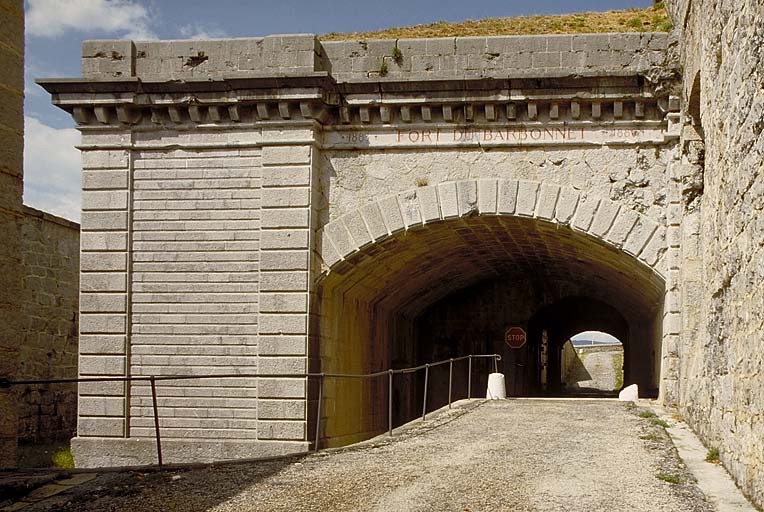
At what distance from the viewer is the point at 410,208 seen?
13.1m

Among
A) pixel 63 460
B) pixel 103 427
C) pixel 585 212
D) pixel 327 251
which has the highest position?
pixel 585 212

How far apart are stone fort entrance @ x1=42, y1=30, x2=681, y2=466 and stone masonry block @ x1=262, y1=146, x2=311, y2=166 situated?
31mm

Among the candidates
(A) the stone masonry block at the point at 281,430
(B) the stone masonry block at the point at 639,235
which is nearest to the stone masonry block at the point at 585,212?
(B) the stone masonry block at the point at 639,235

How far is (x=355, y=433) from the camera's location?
15.3 m

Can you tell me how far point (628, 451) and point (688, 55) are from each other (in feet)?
16.3

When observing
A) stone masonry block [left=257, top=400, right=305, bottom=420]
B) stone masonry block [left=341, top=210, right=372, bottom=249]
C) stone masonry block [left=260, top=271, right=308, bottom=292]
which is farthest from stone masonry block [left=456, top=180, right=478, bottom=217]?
stone masonry block [left=257, top=400, right=305, bottom=420]

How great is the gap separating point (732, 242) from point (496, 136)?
614 centimetres

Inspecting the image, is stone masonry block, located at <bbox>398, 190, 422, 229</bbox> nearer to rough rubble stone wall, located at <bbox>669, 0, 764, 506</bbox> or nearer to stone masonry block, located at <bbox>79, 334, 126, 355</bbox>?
rough rubble stone wall, located at <bbox>669, 0, 764, 506</bbox>

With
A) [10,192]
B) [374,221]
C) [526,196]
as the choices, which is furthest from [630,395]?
[10,192]

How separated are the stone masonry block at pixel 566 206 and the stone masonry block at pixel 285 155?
3.57 meters

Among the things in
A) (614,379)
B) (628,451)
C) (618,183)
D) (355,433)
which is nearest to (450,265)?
(355,433)

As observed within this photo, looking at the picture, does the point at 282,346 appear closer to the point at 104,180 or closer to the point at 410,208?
the point at 410,208

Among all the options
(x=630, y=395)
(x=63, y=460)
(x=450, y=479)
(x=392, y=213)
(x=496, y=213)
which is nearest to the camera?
(x=450, y=479)

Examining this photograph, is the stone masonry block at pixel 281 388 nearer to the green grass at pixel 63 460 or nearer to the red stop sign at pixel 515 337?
the green grass at pixel 63 460
